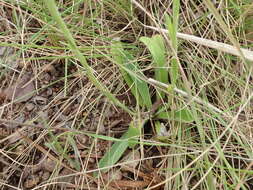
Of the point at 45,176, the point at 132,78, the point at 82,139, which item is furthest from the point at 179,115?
the point at 45,176

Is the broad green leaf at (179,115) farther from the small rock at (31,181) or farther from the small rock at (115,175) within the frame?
the small rock at (31,181)

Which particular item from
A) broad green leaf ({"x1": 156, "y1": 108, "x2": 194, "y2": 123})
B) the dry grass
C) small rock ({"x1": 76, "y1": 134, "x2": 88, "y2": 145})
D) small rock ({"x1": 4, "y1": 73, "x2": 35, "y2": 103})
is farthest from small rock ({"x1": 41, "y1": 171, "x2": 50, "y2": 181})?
broad green leaf ({"x1": 156, "y1": 108, "x2": 194, "y2": 123})

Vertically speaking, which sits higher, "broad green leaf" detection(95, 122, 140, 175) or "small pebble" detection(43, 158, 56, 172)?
"broad green leaf" detection(95, 122, 140, 175)

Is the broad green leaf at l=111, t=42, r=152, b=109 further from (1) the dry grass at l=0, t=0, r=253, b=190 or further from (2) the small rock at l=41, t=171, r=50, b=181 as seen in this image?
(2) the small rock at l=41, t=171, r=50, b=181

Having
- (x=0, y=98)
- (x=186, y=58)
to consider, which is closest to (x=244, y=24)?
(x=186, y=58)

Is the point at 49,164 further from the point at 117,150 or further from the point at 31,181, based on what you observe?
the point at 117,150

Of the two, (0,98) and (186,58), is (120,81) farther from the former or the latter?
(0,98)
